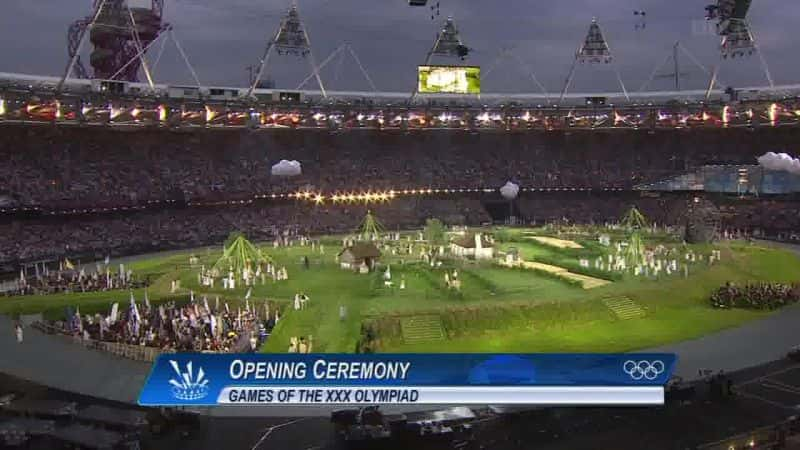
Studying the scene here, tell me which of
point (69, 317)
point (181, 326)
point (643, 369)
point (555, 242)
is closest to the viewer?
point (643, 369)

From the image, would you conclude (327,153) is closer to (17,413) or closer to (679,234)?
→ (679,234)

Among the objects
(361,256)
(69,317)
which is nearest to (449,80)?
(361,256)

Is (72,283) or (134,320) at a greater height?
(134,320)

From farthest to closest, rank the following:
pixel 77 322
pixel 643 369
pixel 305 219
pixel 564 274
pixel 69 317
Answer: pixel 305 219
pixel 564 274
pixel 69 317
pixel 77 322
pixel 643 369

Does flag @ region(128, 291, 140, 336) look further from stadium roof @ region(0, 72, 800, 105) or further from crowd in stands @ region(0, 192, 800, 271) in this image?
stadium roof @ region(0, 72, 800, 105)

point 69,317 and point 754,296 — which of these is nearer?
point 69,317

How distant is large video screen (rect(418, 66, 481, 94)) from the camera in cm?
8719

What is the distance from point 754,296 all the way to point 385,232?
38.1 m

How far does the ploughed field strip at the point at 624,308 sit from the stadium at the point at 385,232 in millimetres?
109

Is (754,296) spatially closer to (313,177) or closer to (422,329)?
(422,329)

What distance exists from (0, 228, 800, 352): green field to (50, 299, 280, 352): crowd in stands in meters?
1.08

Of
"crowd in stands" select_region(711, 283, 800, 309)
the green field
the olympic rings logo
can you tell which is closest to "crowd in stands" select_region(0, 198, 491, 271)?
the green field

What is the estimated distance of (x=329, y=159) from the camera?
89938 mm

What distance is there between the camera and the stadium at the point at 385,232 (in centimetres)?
2900
